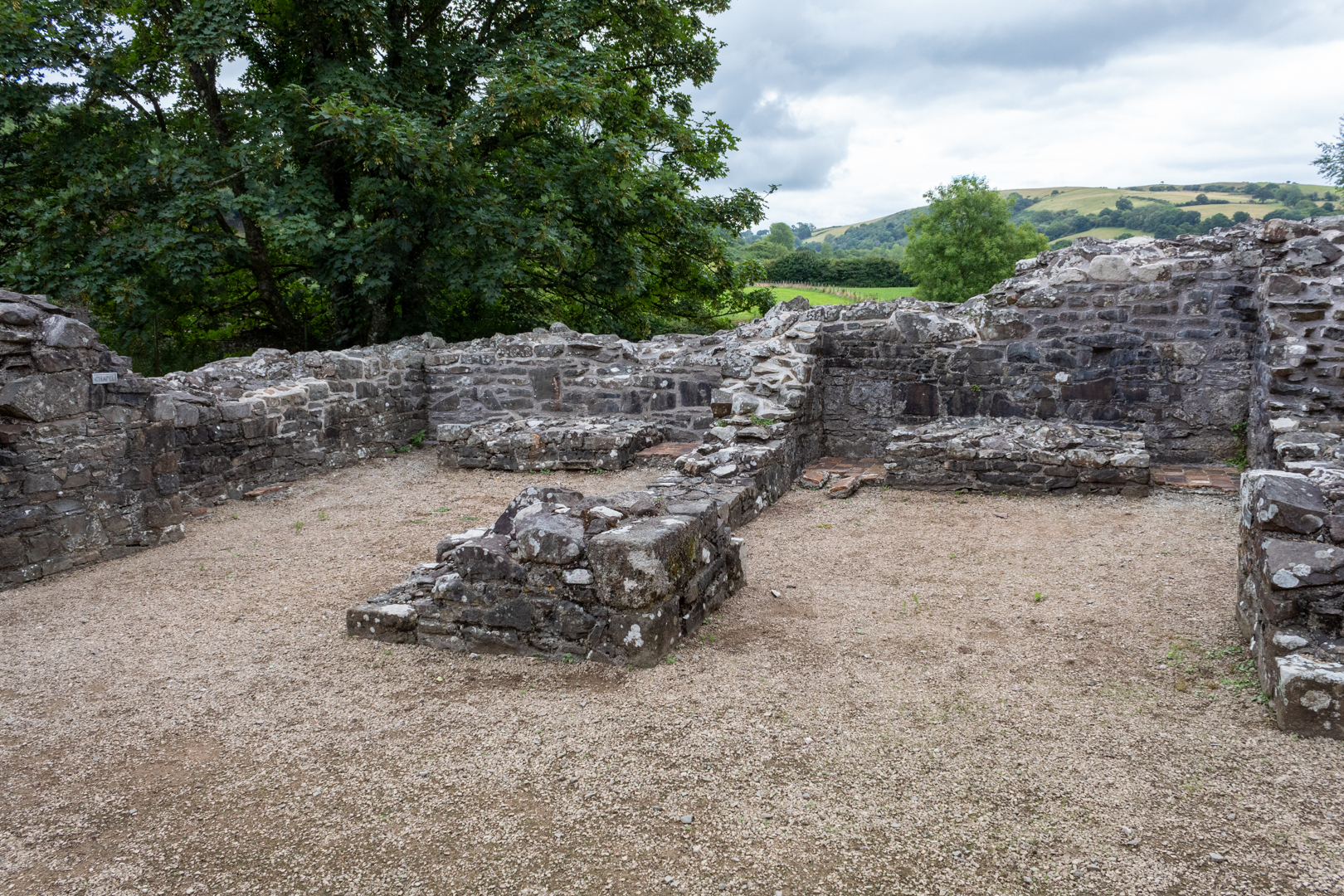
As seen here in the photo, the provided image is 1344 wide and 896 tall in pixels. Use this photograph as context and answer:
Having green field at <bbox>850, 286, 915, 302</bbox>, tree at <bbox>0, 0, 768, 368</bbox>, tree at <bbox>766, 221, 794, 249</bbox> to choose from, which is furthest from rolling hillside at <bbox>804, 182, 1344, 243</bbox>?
tree at <bbox>0, 0, 768, 368</bbox>

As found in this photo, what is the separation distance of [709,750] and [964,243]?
127ft

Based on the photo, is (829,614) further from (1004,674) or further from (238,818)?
(238,818)

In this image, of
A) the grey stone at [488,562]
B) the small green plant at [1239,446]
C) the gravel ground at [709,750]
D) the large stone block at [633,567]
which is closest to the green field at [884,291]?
the small green plant at [1239,446]

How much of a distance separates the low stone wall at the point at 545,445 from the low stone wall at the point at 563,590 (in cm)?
457

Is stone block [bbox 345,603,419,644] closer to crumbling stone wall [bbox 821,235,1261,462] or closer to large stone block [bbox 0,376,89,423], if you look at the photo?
large stone block [bbox 0,376,89,423]

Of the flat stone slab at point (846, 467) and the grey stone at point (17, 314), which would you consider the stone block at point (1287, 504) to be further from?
the grey stone at point (17, 314)

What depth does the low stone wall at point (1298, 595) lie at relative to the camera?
3.06m

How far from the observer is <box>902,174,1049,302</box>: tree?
1433 inches

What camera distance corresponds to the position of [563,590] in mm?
4055

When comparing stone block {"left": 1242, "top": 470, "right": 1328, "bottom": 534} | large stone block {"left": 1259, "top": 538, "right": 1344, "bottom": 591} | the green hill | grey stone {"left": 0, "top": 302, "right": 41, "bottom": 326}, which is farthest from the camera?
the green hill

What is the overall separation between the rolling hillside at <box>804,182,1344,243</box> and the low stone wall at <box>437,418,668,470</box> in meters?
35.9

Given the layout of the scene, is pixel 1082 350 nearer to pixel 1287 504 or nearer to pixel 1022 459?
pixel 1022 459

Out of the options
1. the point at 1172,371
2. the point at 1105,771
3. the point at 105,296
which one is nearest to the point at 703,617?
the point at 1105,771

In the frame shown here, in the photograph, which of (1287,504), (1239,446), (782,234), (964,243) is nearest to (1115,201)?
(782,234)
